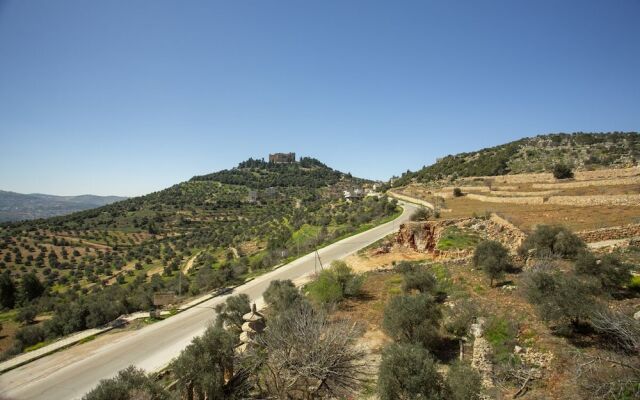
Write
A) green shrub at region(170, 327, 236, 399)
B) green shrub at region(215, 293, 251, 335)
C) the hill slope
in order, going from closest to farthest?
green shrub at region(170, 327, 236, 399) < green shrub at region(215, 293, 251, 335) < the hill slope

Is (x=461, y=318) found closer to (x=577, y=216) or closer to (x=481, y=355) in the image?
(x=481, y=355)

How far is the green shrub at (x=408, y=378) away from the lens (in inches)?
291

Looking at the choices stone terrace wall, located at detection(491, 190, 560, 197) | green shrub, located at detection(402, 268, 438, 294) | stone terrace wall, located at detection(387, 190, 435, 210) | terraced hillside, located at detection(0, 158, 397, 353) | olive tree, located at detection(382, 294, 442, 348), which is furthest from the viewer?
stone terrace wall, located at detection(387, 190, 435, 210)

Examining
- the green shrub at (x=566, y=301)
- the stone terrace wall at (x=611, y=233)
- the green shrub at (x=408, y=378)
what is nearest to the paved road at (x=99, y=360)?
the green shrub at (x=408, y=378)

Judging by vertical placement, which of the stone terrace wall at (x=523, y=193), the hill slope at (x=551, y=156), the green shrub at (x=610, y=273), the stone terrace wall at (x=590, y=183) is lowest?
the green shrub at (x=610, y=273)

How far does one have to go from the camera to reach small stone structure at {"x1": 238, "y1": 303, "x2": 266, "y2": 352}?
12456mm

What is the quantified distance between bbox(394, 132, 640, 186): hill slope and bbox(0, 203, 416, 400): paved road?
56.7m

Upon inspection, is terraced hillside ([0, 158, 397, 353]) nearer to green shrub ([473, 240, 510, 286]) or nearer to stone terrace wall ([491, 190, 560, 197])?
stone terrace wall ([491, 190, 560, 197])

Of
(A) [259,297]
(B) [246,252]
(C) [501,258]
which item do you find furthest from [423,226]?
(B) [246,252]

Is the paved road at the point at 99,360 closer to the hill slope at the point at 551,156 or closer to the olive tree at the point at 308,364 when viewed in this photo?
the olive tree at the point at 308,364

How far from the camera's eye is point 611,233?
16688 mm

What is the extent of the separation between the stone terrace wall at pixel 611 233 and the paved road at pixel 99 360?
19803mm

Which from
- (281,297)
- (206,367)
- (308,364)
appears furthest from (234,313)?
(308,364)

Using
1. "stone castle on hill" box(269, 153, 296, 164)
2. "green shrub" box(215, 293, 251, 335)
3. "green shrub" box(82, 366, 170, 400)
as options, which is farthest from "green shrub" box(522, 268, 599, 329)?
"stone castle on hill" box(269, 153, 296, 164)
